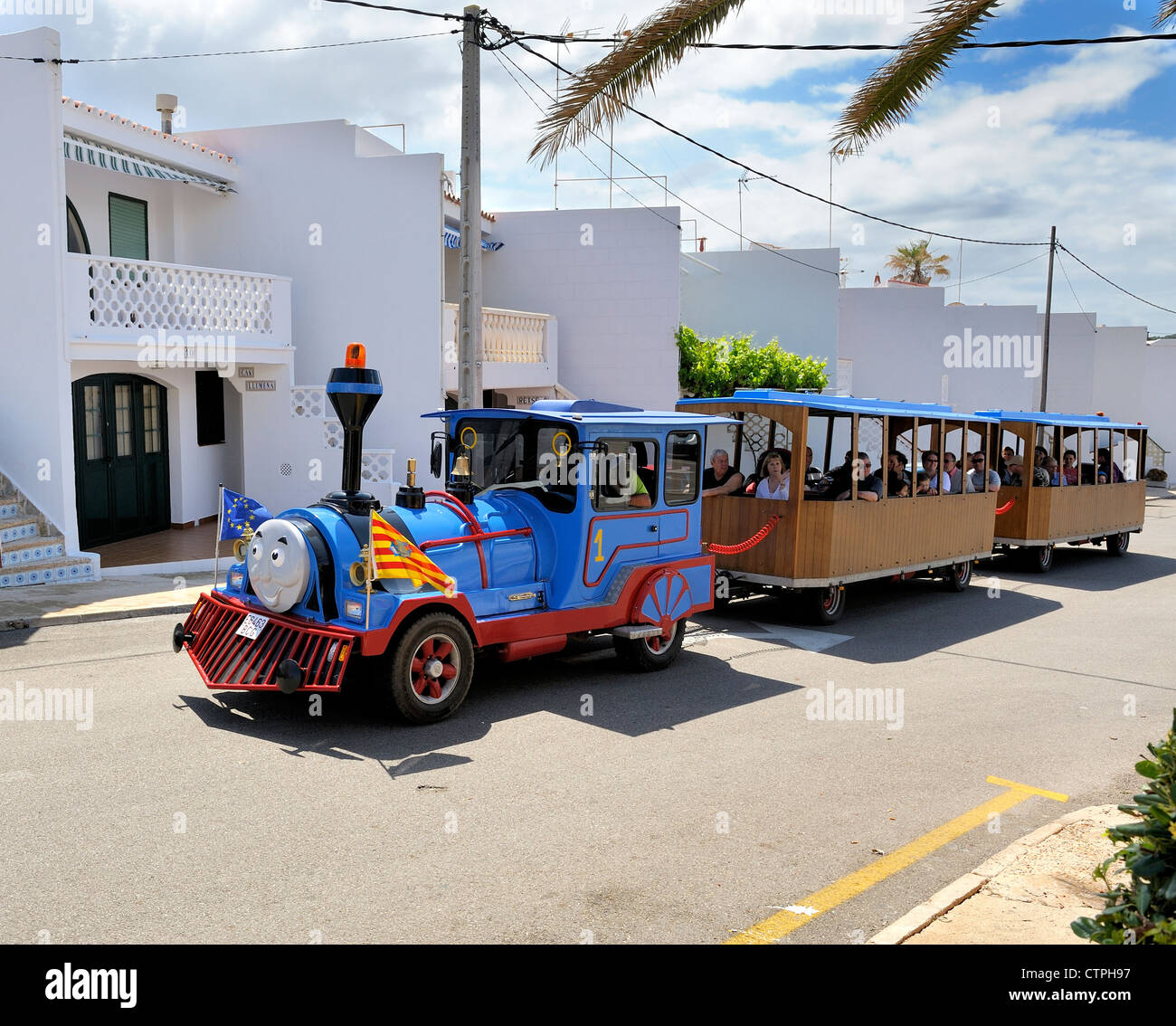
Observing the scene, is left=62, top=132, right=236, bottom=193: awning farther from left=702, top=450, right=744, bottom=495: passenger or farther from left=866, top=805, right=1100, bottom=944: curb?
left=866, top=805, right=1100, bottom=944: curb

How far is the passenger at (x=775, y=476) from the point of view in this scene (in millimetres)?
11578

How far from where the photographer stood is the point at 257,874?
5.05 metres

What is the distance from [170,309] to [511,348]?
7.10 m

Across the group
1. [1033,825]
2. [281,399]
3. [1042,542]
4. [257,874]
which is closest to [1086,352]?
[1042,542]

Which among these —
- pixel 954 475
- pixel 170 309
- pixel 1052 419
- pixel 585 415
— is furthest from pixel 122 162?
pixel 1052 419

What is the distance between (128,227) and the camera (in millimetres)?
17031

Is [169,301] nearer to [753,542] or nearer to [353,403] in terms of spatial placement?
[353,403]

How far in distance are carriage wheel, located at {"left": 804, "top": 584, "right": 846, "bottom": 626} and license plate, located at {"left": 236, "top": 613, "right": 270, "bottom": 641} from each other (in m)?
6.46

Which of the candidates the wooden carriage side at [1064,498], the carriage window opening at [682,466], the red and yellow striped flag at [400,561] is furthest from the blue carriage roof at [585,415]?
the wooden carriage side at [1064,498]

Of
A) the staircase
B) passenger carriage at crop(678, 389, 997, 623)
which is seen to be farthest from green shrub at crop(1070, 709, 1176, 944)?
the staircase

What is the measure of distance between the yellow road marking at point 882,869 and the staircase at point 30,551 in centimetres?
Result: 1074

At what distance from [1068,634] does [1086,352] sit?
3122 cm

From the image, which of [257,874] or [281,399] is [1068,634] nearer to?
[257,874]

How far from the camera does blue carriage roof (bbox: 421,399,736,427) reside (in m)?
8.58
